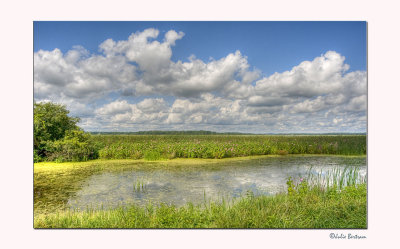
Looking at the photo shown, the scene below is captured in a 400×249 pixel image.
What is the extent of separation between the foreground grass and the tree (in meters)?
3.74

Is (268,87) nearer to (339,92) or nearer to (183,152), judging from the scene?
(339,92)

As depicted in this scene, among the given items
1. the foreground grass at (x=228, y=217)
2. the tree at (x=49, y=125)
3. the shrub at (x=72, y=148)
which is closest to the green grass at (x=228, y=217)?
the foreground grass at (x=228, y=217)

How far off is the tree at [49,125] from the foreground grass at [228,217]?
3743 millimetres

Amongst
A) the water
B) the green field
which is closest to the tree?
the green field

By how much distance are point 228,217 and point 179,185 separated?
2258 mm

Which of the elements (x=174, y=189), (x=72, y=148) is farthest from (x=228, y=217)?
(x=72, y=148)

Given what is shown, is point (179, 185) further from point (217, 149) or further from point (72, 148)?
point (72, 148)

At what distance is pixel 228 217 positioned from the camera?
354 centimetres

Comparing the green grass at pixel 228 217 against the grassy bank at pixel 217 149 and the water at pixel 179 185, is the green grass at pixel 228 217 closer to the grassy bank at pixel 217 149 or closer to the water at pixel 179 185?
the water at pixel 179 185

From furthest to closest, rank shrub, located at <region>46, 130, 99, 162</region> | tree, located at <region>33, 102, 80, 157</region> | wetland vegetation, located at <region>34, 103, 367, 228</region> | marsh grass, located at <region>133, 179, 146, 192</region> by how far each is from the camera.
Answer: shrub, located at <region>46, 130, 99, 162</region> → tree, located at <region>33, 102, 80, 157</region> → marsh grass, located at <region>133, 179, 146, 192</region> → wetland vegetation, located at <region>34, 103, 367, 228</region>

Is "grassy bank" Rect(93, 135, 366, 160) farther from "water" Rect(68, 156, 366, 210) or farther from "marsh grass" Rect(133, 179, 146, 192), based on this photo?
"marsh grass" Rect(133, 179, 146, 192)

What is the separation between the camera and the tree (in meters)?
6.33

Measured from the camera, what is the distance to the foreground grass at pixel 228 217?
138 inches

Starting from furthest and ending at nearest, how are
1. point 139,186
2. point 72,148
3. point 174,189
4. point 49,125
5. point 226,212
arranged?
point 72,148, point 49,125, point 139,186, point 174,189, point 226,212
